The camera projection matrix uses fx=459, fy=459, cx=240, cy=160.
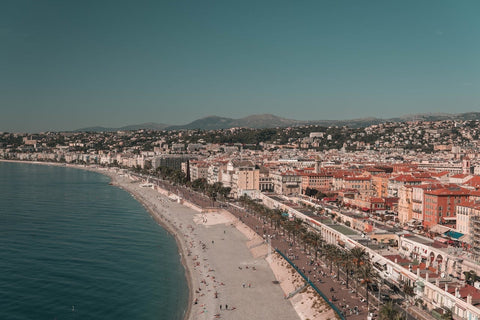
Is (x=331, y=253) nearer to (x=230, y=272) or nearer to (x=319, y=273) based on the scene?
(x=319, y=273)

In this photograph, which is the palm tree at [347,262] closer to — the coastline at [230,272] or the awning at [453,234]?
the coastline at [230,272]

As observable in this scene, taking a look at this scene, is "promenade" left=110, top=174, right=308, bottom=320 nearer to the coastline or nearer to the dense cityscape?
the coastline

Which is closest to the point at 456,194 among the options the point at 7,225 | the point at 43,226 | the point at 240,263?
the point at 240,263

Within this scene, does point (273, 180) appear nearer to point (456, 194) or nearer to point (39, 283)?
point (456, 194)

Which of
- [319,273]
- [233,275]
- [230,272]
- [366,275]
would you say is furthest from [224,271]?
[366,275]

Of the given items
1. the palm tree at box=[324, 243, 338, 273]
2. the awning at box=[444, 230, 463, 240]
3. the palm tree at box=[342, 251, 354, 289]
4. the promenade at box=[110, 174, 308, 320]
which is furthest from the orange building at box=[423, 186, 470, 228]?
the promenade at box=[110, 174, 308, 320]

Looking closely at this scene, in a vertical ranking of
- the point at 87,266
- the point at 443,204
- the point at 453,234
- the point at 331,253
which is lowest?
the point at 87,266
